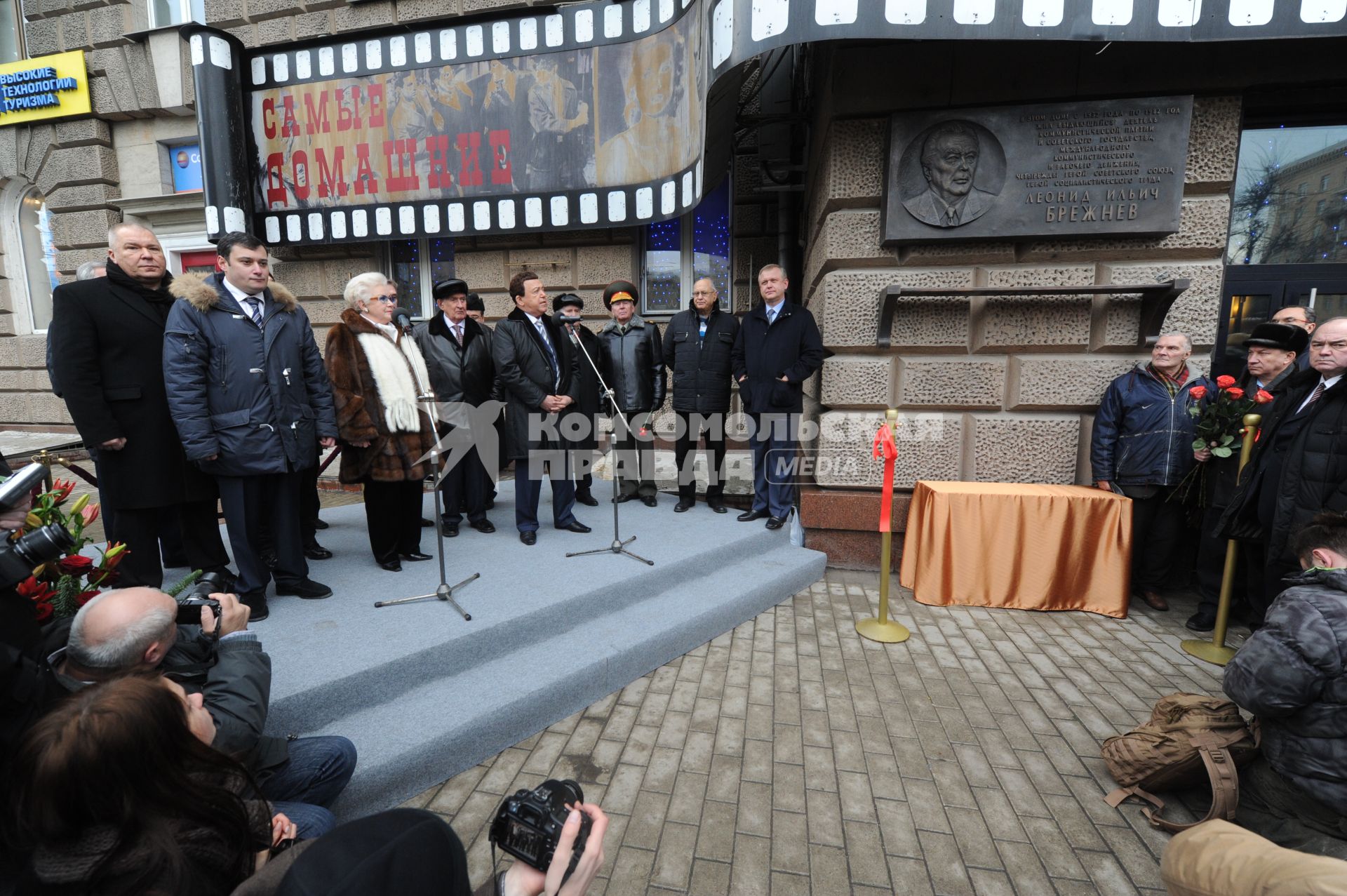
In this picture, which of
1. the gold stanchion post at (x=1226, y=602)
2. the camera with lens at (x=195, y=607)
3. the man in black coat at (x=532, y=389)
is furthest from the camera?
the man in black coat at (x=532, y=389)

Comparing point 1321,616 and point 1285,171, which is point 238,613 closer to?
point 1321,616

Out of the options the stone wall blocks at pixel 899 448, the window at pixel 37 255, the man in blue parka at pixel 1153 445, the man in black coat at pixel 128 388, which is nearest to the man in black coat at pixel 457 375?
the man in black coat at pixel 128 388

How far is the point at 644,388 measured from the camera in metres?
4.83

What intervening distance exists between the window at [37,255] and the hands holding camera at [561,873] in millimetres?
10985

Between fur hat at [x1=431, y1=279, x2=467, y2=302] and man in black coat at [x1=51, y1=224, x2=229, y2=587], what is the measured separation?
151cm

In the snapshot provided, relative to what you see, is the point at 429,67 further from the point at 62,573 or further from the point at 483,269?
the point at 62,573

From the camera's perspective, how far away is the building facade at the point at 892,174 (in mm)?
3701

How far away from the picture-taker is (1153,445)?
147 inches

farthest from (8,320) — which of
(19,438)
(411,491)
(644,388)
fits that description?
(644,388)

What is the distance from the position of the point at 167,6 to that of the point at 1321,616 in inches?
440

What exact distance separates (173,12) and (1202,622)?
1169cm

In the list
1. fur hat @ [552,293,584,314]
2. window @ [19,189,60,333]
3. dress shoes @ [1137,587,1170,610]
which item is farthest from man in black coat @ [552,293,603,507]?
window @ [19,189,60,333]

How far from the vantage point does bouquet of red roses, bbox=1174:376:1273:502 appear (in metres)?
3.33

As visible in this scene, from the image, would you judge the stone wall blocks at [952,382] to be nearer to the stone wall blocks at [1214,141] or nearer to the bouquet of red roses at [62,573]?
the stone wall blocks at [1214,141]
